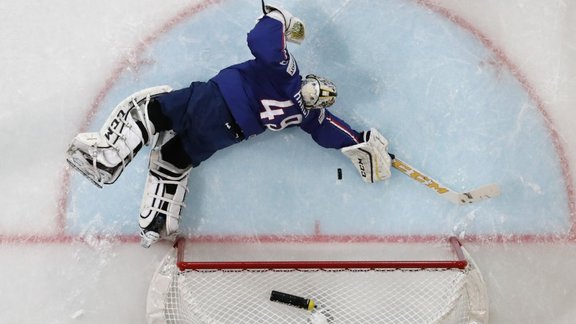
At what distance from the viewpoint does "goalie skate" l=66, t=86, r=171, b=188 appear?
A: 2.01 metres

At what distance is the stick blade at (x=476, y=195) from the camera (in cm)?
234

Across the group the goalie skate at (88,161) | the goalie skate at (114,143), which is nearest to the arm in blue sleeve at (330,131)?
the goalie skate at (114,143)

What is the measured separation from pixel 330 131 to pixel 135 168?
778 millimetres

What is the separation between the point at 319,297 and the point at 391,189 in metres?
0.51

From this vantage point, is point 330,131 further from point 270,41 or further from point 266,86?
point 270,41

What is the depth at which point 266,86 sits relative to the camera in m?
2.11

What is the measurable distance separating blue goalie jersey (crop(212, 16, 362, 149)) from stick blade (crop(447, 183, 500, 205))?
64 centimetres

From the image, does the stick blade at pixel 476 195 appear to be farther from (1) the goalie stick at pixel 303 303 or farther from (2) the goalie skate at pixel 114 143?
(2) the goalie skate at pixel 114 143

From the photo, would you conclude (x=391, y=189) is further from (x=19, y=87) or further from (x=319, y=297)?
(x=19, y=87)

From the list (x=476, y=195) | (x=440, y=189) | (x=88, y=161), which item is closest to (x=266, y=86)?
(x=88, y=161)

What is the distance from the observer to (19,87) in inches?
96.1

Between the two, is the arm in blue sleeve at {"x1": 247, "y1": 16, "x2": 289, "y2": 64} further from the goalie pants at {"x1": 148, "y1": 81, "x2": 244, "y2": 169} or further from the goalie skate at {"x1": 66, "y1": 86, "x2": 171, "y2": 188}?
the goalie skate at {"x1": 66, "y1": 86, "x2": 171, "y2": 188}

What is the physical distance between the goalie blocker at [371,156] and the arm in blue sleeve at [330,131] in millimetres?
31

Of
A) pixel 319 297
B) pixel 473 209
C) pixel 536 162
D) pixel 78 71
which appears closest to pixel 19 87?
pixel 78 71
